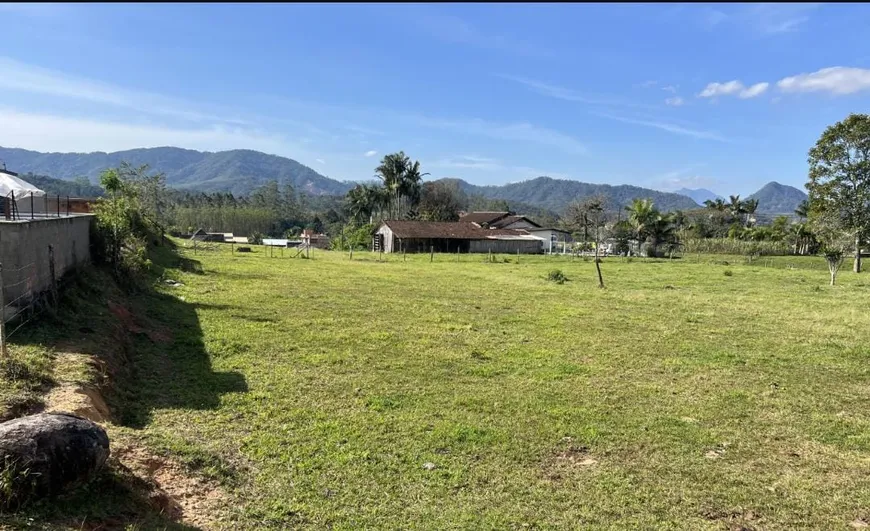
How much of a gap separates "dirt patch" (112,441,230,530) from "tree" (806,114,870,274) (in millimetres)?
41804

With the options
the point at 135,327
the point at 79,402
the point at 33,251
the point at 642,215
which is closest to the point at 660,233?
the point at 642,215

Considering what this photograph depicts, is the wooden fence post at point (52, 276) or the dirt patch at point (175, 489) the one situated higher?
the wooden fence post at point (52, 276)

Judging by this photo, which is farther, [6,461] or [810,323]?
[810,323]

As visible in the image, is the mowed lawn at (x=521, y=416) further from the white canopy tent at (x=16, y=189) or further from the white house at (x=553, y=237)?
the white house at (x=553, y=237)

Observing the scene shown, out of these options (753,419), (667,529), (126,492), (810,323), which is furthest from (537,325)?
(126,492)

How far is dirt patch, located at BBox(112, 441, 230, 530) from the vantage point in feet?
15.1

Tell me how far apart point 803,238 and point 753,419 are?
62.8m

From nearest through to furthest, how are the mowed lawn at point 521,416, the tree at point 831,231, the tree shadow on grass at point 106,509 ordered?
the tree shadow on grass at point 106,509 → the mowed lawn at point 521,416 → the tree at point 831,231

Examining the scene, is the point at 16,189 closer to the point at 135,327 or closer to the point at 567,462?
the point at 135,327

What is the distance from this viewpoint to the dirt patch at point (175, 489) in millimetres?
4613

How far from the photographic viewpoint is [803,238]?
193 feet

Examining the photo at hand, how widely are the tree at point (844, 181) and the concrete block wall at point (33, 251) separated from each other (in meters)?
41.9

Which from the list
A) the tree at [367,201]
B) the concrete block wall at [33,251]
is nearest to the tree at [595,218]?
the concrete block wall at [33,251]

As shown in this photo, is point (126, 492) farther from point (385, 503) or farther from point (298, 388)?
point (298, 388)
